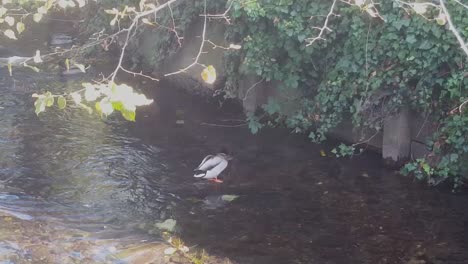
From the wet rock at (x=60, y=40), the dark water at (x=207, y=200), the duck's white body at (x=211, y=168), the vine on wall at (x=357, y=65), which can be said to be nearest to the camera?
the dark water at (x=207, y=200)

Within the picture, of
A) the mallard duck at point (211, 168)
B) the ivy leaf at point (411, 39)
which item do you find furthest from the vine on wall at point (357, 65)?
the mallard duck at point (211, 168)

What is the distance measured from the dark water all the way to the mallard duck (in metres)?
0.13

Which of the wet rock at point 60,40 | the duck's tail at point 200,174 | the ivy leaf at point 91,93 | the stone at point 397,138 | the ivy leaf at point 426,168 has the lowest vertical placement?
the duck's tail at point 200,174

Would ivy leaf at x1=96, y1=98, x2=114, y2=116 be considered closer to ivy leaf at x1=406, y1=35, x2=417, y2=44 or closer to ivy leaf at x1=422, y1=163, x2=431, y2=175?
ivy leaf at x1=406, y1=35, x2=417, y2=44

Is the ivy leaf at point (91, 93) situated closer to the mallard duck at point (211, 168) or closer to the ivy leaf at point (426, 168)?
the mallard duck at point (211, 168)

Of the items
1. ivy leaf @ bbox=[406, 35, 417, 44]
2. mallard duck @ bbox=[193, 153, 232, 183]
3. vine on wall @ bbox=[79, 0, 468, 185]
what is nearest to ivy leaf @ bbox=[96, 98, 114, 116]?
vine on wall @ bbox=[79, 0, 468, 185]

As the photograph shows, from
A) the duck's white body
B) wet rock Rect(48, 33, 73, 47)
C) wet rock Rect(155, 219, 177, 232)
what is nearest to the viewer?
wet rock Rect(155, 219, 177, 232)

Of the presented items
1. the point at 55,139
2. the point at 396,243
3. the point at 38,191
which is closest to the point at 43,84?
the point at 55,139

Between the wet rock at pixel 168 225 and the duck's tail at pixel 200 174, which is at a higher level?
the duck's tail at pixel 200 174

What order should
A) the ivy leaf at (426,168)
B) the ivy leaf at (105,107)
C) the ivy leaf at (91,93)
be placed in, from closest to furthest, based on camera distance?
the ivy leaf at (105,107), the ivy leaf at (91,93), the ivy leaf at (426,168)

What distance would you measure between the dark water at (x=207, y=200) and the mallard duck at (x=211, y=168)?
132mm

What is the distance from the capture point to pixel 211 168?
25.2ft

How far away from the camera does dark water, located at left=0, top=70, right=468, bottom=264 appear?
5906 mm

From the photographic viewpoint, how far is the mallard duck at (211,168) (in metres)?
7.64
